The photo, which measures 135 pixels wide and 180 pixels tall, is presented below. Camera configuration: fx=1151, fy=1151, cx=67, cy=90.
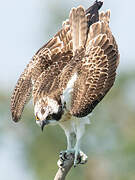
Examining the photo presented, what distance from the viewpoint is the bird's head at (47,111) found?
14.5m

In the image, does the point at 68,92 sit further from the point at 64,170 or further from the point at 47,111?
the point at 64,170

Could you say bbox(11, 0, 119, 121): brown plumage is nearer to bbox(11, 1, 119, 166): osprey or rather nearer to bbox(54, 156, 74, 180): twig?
bbox(11, 1, 119, 166): osprey

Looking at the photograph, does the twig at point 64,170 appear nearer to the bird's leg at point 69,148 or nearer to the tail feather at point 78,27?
the bird's leg at point 69,148

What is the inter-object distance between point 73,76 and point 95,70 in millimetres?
300

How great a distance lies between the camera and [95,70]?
14.8 meters

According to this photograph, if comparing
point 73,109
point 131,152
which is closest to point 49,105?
point 73,109

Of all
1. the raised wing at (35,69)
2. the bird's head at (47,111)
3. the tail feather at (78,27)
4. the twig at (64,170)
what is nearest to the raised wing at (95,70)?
the tail feather at (78,27)

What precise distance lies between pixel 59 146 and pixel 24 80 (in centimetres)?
1214

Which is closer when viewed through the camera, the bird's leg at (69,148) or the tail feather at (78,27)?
the bird's leg at (69,148)

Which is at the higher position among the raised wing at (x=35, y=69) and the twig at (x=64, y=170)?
the raised wing at (x=35, y=69)

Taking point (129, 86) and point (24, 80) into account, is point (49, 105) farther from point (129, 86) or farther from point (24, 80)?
point (129, 86)

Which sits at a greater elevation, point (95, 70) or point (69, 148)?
point (95, 70)

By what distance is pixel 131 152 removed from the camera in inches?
1053

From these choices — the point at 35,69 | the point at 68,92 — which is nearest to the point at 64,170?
the point at 68,92
